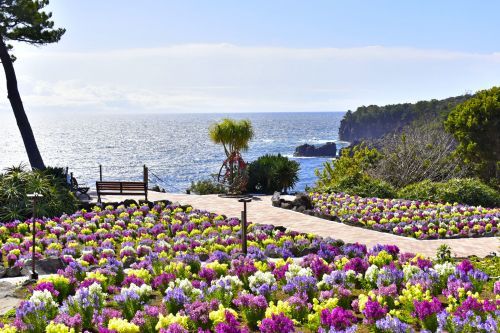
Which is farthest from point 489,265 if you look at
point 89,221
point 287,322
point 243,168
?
point 243,168

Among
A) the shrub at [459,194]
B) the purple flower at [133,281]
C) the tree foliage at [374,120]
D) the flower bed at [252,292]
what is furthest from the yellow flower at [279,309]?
the tree foliage at [374,120]

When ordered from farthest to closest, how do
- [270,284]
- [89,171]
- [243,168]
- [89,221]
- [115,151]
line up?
[115,151], [89,171], [243,168], [89,221], [270,284]

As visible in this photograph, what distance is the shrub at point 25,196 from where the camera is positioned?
1680 centimetres

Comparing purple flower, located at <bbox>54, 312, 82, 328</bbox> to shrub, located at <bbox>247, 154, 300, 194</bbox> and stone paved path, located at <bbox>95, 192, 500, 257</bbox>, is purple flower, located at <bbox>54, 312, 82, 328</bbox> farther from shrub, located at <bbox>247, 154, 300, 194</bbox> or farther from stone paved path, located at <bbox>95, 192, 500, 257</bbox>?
shrub, located at <bbox>247, 154, 300, 194</bbox>

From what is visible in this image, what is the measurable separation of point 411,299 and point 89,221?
1017 centimetres

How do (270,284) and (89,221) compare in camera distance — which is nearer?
(270,284)

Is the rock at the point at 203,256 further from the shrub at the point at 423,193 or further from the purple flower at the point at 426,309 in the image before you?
the shrub at the point at 423,193

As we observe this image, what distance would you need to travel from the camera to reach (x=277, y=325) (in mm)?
6441

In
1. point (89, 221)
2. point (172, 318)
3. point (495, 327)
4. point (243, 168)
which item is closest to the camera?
point (495, 327)

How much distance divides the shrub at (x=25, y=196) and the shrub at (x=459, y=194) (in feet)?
39.3

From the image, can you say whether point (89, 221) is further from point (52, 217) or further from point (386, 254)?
point (386, 254)

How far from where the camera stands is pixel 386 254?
10.0 m

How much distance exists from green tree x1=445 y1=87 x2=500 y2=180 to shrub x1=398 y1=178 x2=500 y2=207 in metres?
10.9

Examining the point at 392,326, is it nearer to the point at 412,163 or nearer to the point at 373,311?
the point at 373,311
